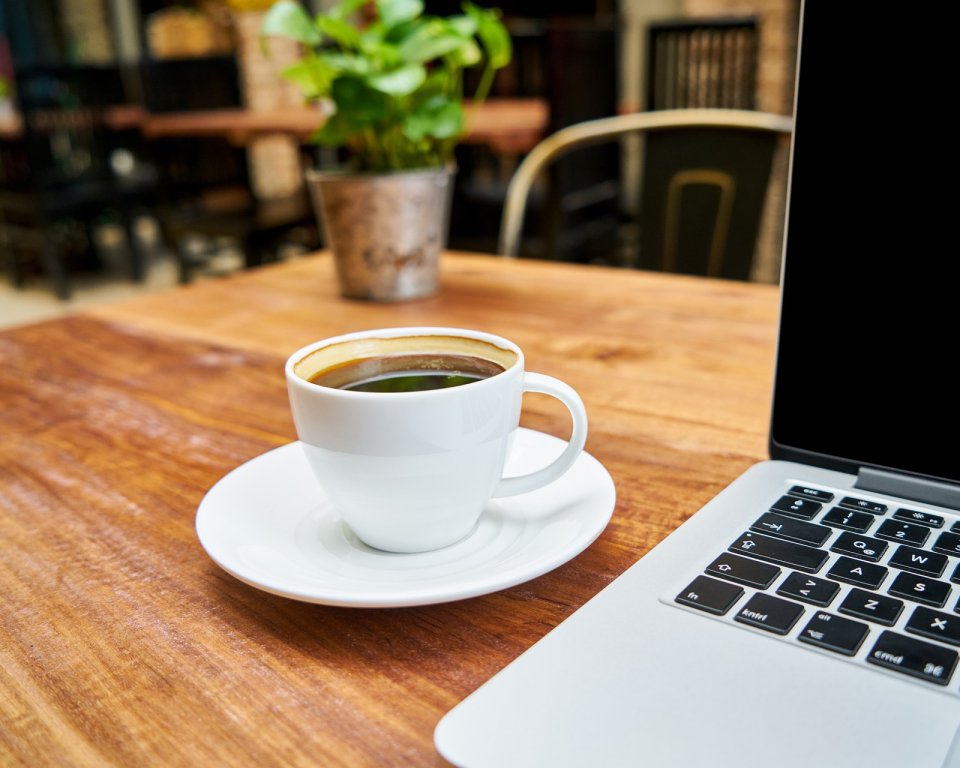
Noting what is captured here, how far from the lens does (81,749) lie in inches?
10.6

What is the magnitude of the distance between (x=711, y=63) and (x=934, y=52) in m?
2.15

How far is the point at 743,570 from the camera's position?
12.7 inches

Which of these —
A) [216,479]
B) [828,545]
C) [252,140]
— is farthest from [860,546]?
[252,140]

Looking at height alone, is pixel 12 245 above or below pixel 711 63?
below

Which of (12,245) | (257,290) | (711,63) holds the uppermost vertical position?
(711,63)

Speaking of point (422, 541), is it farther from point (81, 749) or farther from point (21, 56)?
point (21, 56)

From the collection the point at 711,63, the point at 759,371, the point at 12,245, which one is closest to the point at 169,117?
the point at 12,245

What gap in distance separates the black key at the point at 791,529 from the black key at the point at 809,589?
0.03m

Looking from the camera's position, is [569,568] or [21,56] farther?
[21,56]

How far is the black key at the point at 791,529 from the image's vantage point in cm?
34

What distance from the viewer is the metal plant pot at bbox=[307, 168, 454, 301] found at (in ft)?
2.64

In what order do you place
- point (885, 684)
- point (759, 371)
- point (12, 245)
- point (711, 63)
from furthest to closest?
point (12, 245)
point (711, 63)
point (759, 371)
point (885, 684)

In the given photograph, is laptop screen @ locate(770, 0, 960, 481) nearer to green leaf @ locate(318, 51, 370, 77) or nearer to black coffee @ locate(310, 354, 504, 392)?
black coffee @ locate(310, 354, 504, 392)

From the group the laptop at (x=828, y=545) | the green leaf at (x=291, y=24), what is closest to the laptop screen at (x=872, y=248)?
the laptop at (x=828, y=545)
